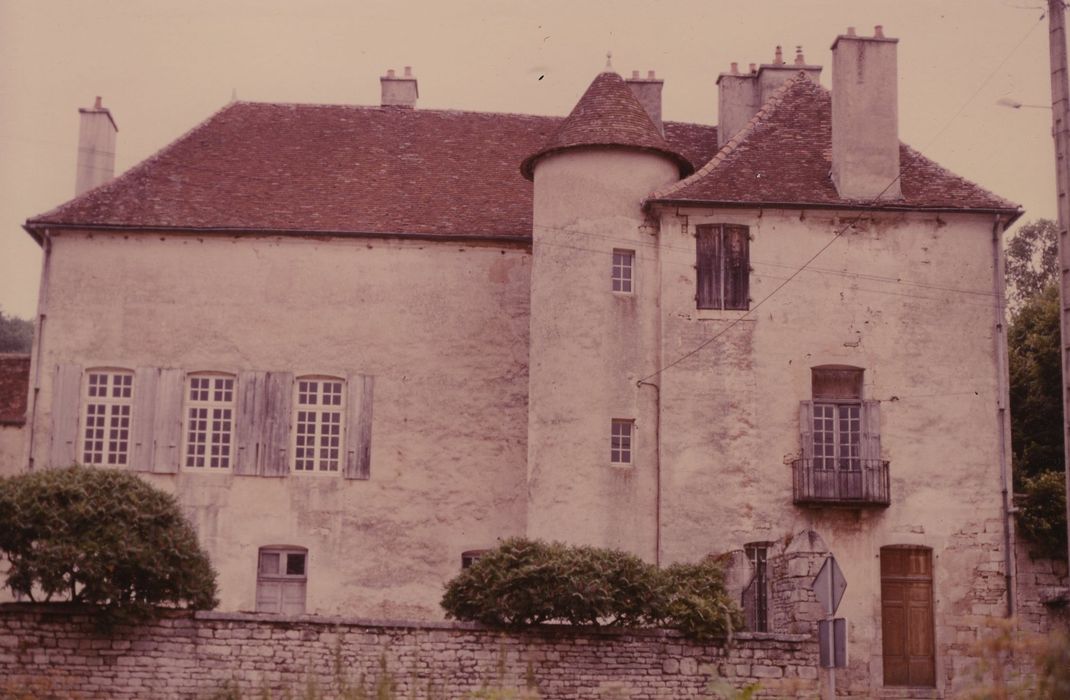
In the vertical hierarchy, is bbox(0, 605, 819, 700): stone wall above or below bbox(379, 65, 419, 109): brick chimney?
below

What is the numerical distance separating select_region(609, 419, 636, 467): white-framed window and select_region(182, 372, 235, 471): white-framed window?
7197mm

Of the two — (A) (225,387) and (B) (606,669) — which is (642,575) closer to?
(B) (606,669)

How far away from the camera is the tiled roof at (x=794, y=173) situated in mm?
26469

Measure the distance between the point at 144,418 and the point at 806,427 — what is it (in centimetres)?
1219

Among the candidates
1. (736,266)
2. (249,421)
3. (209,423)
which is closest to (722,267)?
(736,266)

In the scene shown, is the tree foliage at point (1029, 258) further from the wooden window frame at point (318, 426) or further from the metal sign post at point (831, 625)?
the metal sign post at point (831, 625)

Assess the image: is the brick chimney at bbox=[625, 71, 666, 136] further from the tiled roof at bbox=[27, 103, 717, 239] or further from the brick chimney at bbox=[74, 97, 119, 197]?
the brick chimney at bbox=[74, 97, 119, 197]

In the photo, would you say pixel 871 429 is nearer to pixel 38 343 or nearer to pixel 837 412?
pixel 837 412

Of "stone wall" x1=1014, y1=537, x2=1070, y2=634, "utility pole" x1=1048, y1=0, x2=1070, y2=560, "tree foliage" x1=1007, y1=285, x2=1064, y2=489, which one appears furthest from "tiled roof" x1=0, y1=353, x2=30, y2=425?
"tree foliage" x1=1007, y1=285, x2=1064, y2=489

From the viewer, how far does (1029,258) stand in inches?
1854

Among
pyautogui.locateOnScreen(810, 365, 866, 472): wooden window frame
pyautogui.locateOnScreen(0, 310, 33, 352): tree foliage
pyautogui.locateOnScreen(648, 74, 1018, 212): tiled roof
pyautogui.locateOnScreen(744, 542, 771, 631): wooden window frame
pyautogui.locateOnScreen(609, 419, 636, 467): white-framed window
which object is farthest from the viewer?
pyautogui.locateOnScreen(0, 310, 33, 352): tree foliage

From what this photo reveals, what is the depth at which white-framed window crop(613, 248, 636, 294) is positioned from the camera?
2661 centimetres

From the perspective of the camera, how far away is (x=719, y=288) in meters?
26.4

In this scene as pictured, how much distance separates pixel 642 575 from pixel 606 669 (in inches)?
59.2
